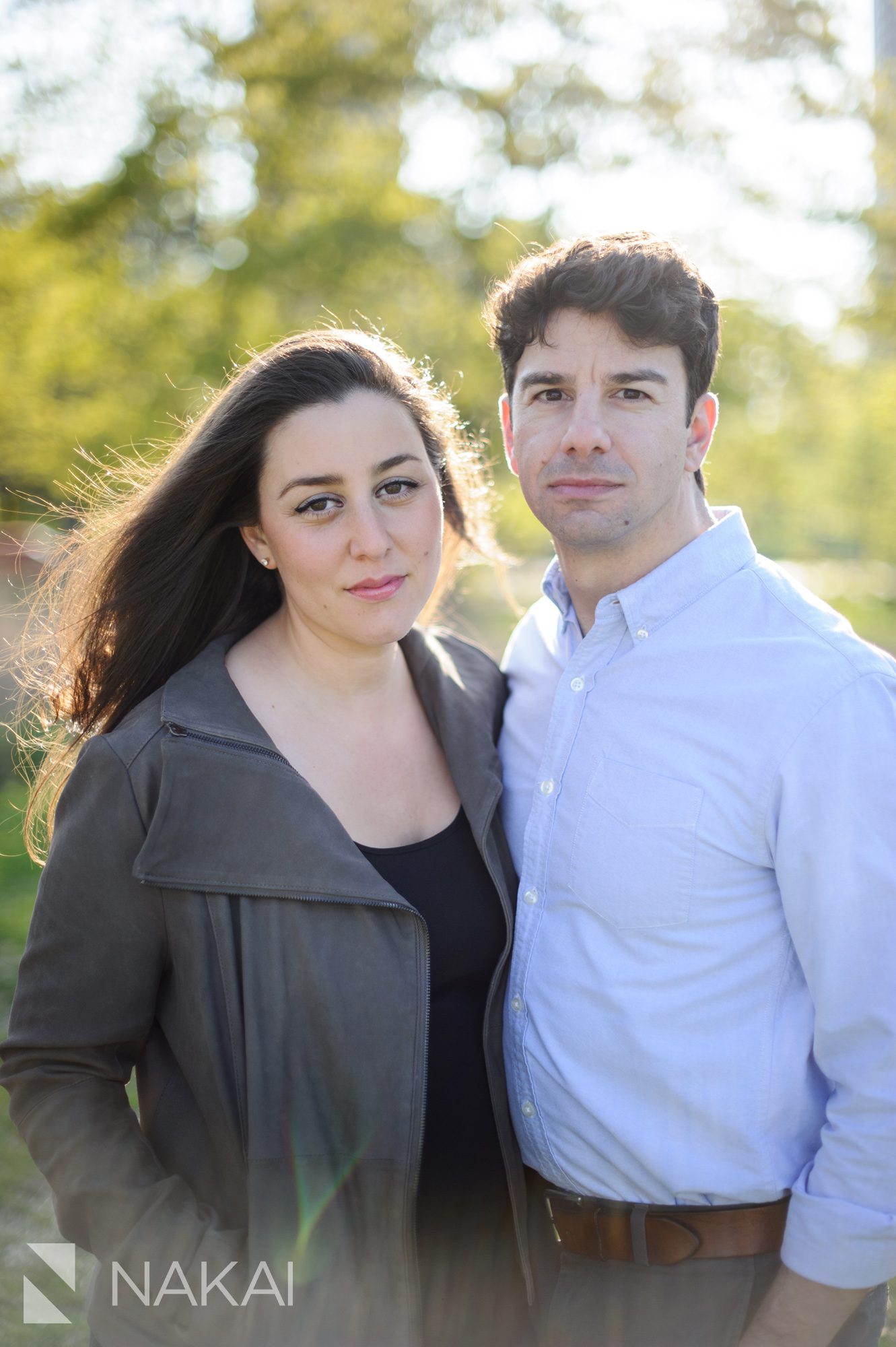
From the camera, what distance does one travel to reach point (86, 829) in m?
2.23

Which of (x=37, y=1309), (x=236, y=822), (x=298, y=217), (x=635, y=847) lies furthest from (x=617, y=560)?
(x=298, y=217)

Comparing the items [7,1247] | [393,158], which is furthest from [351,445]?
[393,158]

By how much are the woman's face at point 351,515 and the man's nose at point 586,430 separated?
38 centimetres

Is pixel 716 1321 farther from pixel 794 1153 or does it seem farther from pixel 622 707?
pixel 622 707

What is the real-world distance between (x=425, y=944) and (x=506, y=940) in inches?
10.4

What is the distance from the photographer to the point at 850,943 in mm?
2055

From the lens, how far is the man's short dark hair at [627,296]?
246 centimetres

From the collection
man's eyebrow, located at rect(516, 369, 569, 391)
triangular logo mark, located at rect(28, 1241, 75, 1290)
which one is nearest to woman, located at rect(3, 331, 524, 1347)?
man's eyebrow, located at rect(516, 369, 569, 391)

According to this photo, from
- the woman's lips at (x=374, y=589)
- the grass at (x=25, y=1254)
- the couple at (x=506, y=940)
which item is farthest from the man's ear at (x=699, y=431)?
the grass at (x=25, y=1254)

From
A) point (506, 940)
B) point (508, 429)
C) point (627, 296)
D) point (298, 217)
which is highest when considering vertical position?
point (298, 217)

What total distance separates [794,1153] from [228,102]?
11012 mm

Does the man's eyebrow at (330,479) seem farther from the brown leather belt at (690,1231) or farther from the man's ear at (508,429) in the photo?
the brown leather belt at (690,1231)

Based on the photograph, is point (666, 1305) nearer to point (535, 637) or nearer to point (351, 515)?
point (535, 637)

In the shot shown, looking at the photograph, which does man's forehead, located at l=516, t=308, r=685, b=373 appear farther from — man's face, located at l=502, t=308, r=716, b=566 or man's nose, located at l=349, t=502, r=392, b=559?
man's nose, located at l=349, t=502, r=392, b=559
